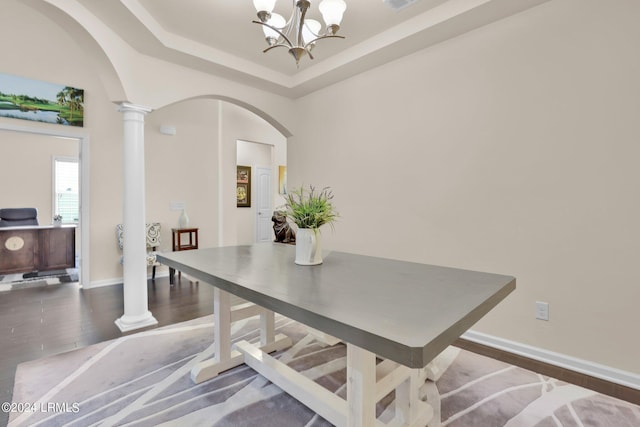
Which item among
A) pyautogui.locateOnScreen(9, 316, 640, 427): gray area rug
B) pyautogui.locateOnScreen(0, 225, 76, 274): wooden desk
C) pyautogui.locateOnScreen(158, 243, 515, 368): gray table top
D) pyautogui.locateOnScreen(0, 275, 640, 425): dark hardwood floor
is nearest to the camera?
pyautogui.locateOnScreen(158, 243, 515, 368): gray table top

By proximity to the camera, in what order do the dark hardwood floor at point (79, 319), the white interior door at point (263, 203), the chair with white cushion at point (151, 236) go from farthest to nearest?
the white interior door at point (263, 203) → the chair with white cushion at point (151, 236) → the dark hardwood floor at point (79, 319)

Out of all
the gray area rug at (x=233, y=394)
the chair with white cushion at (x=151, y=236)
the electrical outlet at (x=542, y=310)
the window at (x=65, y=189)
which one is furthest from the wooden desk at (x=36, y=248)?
the electrical outlet at (x=542, y=310)

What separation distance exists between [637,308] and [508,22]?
212 centimetres

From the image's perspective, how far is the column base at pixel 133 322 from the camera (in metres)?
2.79

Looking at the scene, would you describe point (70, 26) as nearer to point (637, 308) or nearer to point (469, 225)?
point (469, 225)

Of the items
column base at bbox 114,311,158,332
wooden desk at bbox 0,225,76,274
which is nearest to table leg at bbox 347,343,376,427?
column base at bbox 114,311,158,332

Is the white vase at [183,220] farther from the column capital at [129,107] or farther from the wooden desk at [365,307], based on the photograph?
the wooden desk at [365,307]

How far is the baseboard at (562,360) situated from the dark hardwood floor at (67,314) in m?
2.58

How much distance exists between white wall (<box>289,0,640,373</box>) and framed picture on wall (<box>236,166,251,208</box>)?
4.50 meters

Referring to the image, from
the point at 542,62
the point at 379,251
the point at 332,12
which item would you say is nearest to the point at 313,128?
the point at 379,251

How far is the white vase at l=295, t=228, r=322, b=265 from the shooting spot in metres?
1.67

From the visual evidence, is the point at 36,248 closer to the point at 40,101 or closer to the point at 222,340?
the point at 40,101

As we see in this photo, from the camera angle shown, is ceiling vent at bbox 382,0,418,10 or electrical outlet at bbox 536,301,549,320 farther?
ceiling vent at bbox 382,0,418,10

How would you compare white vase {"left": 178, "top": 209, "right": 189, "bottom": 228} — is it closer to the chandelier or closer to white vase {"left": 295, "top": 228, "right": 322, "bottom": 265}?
the chandelier
